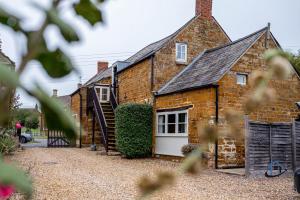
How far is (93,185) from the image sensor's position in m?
10.3

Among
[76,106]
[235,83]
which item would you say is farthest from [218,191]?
[76,106]

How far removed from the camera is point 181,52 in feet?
65.9

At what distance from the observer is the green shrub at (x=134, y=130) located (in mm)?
17484

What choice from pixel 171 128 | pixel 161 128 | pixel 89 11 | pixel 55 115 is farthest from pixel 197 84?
pixel 55 115

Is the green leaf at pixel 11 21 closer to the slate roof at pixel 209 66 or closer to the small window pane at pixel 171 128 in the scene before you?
the slate roof at pixel 209 66

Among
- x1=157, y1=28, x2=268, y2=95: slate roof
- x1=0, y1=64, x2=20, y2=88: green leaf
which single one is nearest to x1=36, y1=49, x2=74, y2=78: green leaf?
x1=0, y1=64, x2=20, y2=88: green leaf

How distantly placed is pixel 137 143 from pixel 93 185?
7.36 m

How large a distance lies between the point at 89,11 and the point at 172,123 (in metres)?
16.9

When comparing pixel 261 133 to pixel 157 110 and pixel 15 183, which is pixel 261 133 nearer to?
pixel 157 110

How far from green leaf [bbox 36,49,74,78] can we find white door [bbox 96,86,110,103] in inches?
927

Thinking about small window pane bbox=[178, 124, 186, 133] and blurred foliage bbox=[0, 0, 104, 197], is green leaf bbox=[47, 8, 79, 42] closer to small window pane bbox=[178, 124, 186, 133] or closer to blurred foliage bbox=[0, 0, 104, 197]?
blurred foliage bbox=[0, 0, 104, 197]

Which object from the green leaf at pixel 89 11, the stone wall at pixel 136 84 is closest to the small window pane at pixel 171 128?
the stone wall at pixel 136 84

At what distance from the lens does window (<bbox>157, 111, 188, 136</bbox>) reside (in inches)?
655

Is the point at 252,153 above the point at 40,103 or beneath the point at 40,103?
beneath
